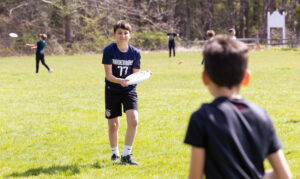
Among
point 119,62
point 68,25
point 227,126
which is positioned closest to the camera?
point 227,126

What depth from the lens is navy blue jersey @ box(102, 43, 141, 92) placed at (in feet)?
18.8

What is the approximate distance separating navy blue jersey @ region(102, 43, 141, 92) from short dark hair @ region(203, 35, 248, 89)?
3675 millimetres

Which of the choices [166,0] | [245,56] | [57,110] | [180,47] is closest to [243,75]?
[245,56]

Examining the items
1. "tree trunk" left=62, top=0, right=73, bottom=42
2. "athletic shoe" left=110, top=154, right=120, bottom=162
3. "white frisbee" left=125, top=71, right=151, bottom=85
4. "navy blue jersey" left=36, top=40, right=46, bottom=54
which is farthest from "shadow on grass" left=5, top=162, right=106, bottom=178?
"tree trunk" left=62, top=0, right=73, bottom=42

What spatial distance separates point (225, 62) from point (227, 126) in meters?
0.30

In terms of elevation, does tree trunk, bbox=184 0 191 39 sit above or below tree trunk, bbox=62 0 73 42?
above

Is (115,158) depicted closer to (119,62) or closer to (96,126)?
(119,62)

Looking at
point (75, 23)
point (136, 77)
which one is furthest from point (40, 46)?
point (75, 23)

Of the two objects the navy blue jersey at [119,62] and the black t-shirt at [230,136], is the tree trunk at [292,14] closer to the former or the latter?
the navy blue jersey at [119,62]

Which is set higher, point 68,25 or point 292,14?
point 292,14

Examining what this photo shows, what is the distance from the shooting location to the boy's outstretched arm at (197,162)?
2.08 metres

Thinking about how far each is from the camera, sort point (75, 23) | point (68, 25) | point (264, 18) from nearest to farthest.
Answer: point (68, 25)
point (75, 23)
point (264, 18)

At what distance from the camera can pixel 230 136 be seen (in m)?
2.05

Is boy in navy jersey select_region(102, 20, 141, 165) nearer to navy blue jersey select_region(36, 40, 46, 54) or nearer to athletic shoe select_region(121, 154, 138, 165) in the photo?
athletic shoe select_region(121, 154, 138, 165)
